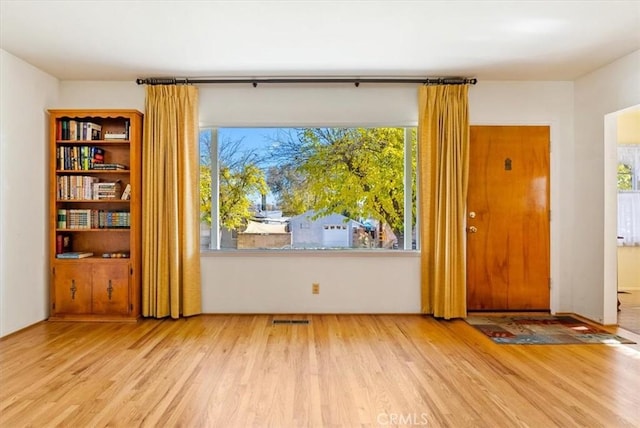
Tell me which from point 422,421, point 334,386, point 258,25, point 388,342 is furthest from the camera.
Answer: point 388,342

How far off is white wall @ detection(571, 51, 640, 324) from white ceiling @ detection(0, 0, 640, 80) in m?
0.23

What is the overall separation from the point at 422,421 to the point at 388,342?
1.30 metres

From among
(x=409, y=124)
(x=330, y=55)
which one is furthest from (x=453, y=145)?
(x=330, y=55)

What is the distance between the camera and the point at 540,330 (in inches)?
150

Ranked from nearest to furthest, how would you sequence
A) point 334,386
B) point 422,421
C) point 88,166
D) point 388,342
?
point 422,421
point 334,386
point 388,342
point 88,166

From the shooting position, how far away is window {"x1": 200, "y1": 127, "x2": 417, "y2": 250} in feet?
14.7

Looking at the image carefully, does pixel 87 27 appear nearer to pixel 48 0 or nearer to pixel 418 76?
pixel 48 0

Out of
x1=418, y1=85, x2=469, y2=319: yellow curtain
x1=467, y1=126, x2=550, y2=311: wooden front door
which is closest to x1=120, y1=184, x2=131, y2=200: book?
x1=418, y1=85, x2=469, y2=319: yellow curtain

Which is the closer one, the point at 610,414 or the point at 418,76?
the point at 610,414

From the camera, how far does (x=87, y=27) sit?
10.2ft

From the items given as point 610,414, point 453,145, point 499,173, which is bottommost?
Result: point 610,414

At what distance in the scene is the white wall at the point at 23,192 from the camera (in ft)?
12.0

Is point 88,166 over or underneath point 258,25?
underneath

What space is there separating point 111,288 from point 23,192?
124 cm
